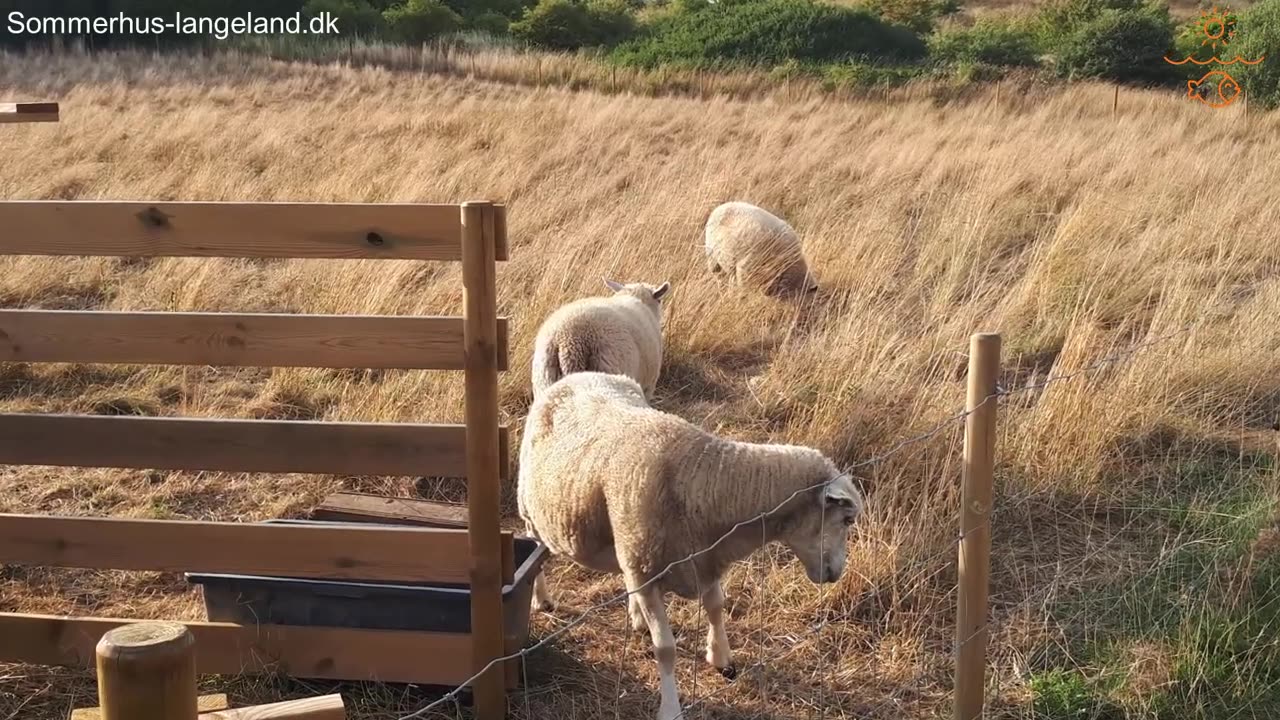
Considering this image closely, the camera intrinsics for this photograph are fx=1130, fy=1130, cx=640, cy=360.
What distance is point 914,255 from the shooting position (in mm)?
9109

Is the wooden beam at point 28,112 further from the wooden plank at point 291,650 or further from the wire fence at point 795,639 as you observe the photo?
the wire fence at point 795,639

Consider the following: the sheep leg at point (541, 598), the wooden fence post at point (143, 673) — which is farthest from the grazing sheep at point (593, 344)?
the wooden fence post at point (143, 673)

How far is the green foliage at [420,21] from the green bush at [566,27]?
2081mm

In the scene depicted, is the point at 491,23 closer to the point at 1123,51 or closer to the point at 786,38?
the point at 786,38

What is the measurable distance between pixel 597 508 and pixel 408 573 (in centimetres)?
65

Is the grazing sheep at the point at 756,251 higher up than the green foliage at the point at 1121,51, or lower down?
lower down

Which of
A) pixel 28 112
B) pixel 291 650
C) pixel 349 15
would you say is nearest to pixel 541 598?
pixel 291 650

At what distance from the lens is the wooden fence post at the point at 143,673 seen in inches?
54.6

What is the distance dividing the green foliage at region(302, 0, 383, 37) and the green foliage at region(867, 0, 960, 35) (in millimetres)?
15990

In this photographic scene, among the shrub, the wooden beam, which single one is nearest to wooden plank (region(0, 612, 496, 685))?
the wooden beam

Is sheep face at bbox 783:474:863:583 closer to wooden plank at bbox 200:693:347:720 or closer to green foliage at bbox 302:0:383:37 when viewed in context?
wooden plank at bbox 200:693:347:720

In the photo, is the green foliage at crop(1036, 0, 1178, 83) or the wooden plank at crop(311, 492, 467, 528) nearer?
the wooden plank at crop(311, 492, 467, 528)

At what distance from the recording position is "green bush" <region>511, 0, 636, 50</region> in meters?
33.8

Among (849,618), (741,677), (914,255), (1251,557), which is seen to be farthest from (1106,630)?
(914,255)
